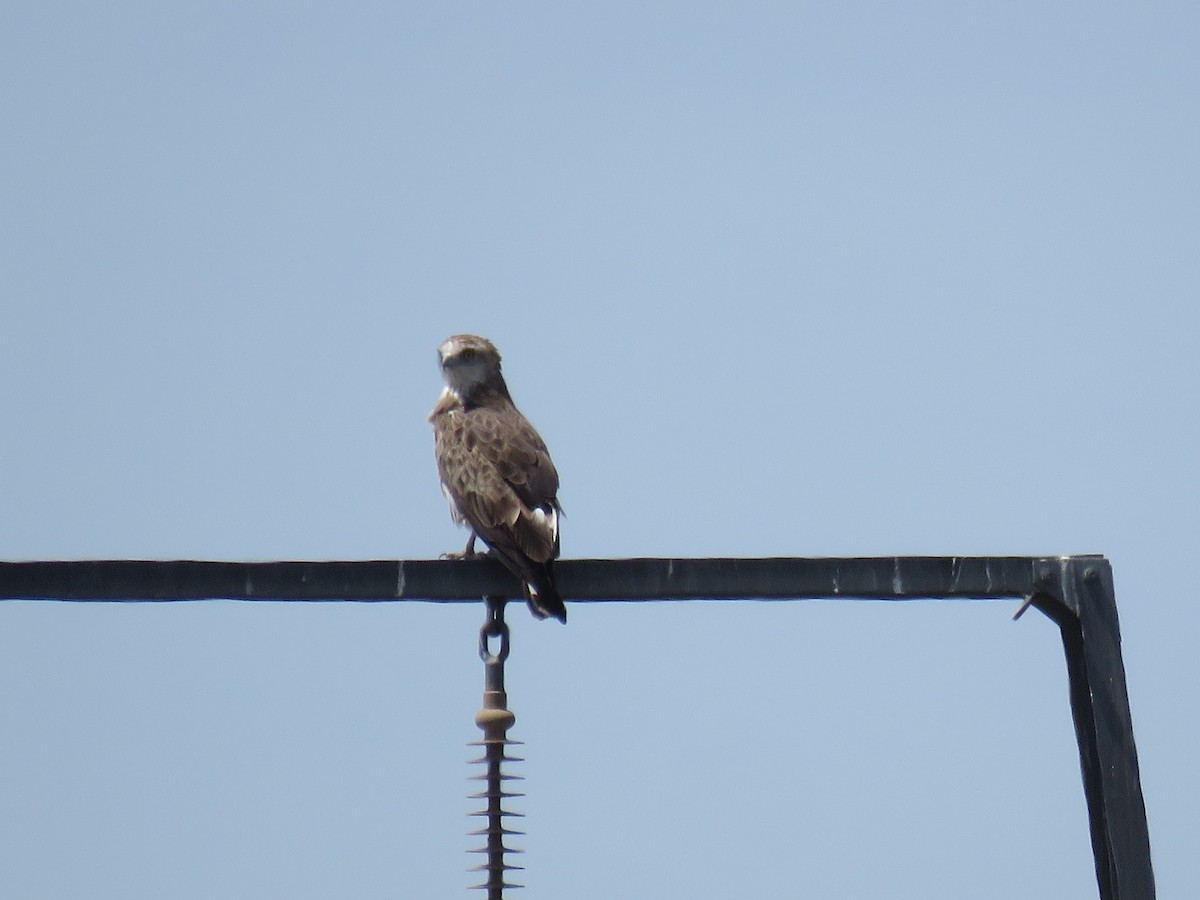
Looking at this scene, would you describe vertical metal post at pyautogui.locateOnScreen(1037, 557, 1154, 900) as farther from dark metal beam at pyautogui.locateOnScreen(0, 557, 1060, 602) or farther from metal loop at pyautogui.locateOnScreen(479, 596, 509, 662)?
metal loop at pyautogui.locateOnScreen(479, 596, 509, 662)

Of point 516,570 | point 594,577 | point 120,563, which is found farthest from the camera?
point 516,570

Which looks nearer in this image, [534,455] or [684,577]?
[684,577]

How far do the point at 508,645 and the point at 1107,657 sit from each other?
5.97ft

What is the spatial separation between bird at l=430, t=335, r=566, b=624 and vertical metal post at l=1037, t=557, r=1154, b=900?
77.6 inches

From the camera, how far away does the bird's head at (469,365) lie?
1118 centimetres

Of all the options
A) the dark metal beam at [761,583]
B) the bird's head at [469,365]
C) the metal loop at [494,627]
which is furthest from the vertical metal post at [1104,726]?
the bird's head at [469,365]

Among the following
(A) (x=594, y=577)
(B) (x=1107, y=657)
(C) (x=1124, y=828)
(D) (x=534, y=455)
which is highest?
(D) (x=534, y=455)

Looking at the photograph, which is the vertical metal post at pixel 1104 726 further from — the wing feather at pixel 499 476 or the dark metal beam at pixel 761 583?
the wing feather at pixel 499 476

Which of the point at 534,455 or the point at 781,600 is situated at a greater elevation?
the point at 534,455

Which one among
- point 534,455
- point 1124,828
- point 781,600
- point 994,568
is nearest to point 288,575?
point 781,600

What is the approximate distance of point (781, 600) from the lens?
5.47 metres

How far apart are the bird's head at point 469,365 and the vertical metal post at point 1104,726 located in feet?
20.3

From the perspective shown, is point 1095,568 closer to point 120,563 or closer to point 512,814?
point 512,814

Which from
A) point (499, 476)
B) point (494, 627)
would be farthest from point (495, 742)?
point (499, 476)
